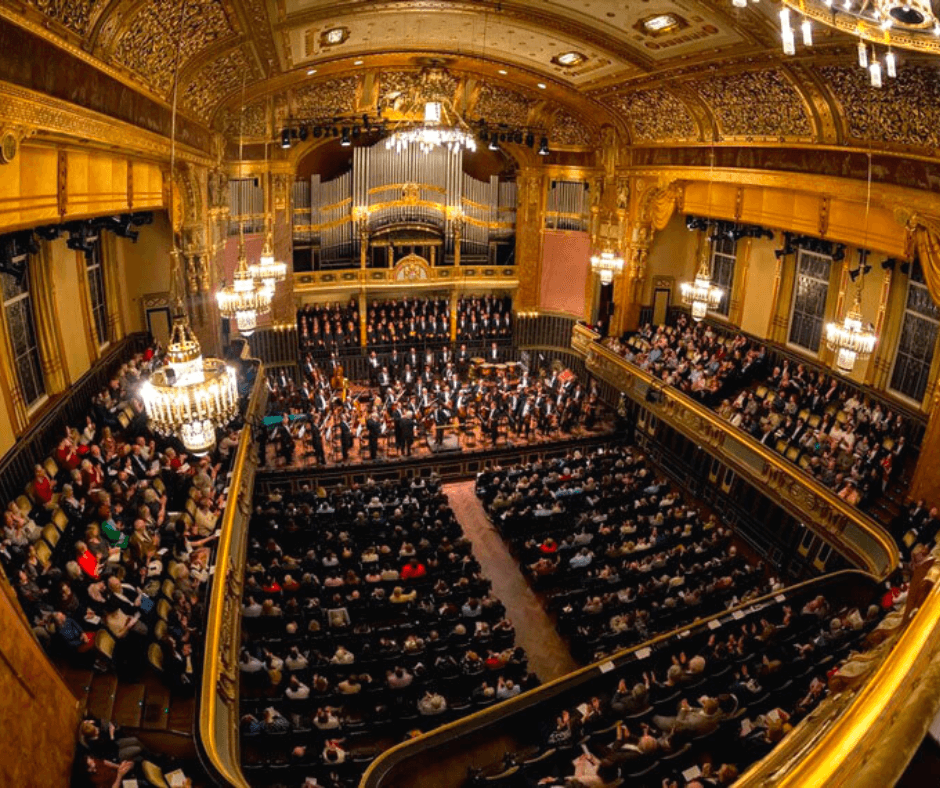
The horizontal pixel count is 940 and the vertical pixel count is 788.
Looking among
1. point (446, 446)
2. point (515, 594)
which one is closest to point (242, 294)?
point (515, 594)

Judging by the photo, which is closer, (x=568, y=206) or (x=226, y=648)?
(x=226, y=648)

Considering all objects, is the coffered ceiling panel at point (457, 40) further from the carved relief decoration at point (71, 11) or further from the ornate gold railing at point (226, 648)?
the ornate gold railing at point (226, 648)

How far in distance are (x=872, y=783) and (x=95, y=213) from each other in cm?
1016

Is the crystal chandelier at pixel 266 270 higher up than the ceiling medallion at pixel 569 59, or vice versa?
the ceiling medallion at pixel 569 59

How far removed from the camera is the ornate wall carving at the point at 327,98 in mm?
16703

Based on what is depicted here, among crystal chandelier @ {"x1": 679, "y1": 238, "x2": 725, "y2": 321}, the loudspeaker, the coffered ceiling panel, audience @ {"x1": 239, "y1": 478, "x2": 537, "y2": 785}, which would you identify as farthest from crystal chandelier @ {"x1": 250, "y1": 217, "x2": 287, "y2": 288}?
crystal chandelier @ {"x1": 679, "y1": 238, "x2": 725, "y2": 321}

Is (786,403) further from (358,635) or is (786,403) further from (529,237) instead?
(529,237)

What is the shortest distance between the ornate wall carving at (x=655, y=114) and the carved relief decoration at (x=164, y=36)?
902cm

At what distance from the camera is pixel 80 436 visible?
10.3 m

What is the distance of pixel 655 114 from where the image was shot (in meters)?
15.3

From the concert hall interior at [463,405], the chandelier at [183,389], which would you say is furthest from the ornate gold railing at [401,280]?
the chandelier at [183,389]

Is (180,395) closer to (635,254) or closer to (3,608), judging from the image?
(3,608)

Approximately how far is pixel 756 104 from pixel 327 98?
11.0m

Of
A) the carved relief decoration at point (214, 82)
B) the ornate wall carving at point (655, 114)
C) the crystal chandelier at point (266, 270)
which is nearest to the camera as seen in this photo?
the crystal chandelier at point (266, 270)
